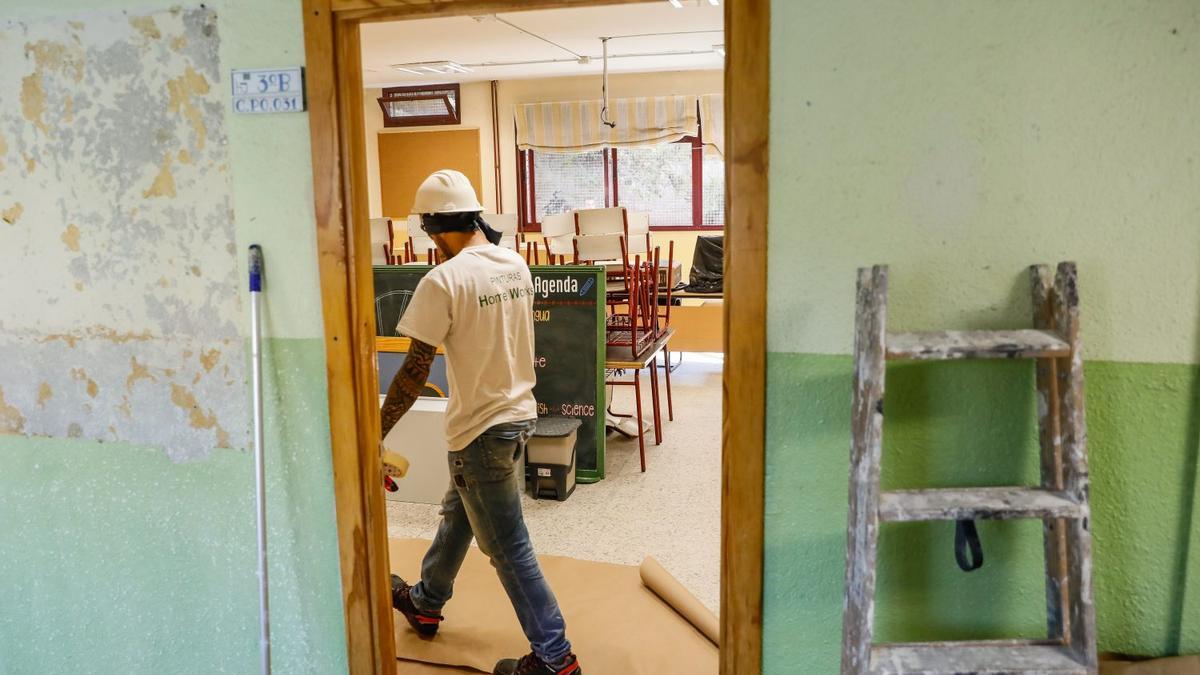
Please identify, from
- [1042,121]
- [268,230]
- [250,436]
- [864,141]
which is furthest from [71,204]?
[1042,121]

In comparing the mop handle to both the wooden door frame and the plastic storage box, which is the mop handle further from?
the plastic storage box

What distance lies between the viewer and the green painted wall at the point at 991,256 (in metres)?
1.56

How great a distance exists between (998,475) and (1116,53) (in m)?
0.83

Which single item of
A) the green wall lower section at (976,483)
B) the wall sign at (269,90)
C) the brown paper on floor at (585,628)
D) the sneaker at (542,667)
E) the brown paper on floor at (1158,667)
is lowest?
the brown paper on floor at (585,628)

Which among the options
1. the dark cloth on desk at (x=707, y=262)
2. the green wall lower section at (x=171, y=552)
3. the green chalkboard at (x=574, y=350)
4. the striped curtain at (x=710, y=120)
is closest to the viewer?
the green wall lower section at (x=171, y=552)

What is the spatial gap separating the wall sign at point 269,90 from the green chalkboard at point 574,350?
2386 mm

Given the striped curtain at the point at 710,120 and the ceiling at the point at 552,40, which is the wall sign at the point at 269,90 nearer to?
the ceiling at the point at 552,40

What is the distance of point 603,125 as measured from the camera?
8.16 m

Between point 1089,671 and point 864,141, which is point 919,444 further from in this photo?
point 864,141

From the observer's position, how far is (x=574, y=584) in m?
3.20

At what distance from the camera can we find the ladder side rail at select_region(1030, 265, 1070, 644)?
1.56m

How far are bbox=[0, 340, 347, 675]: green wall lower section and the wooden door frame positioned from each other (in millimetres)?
80

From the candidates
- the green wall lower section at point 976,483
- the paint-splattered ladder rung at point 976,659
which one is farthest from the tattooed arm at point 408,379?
the paint-splattered ladder rung at point 976,659

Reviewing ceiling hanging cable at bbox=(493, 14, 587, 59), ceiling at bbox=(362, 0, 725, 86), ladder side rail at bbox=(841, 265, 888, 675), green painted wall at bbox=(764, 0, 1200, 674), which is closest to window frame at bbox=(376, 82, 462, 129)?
ceiling at bbox=(362, 0, 725, 86)
